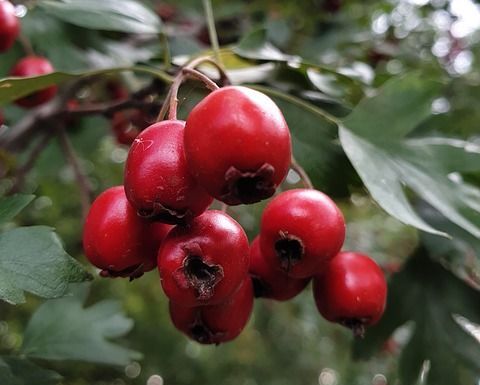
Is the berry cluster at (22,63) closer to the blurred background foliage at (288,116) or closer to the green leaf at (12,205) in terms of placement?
the blurred background foliage at (288,116)

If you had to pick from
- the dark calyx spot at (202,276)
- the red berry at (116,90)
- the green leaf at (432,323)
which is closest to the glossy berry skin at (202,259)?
the dark calyx spot at (202,276)

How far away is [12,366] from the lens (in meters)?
0.96

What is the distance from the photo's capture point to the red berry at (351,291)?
0.86m

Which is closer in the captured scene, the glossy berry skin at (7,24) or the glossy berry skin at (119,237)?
the glossy berry skin at (119,237)

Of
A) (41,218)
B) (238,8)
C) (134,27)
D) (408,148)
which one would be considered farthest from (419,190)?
(41,218)

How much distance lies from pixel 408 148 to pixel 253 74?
0.94ft

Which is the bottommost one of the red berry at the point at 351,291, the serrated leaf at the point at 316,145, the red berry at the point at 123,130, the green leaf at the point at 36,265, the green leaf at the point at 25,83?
the red berry at the point at 123,130

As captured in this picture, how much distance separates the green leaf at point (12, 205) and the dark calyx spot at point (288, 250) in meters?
0.32

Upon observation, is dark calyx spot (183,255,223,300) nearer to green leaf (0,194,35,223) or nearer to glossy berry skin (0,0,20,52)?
green leaf (0,194,35,223)

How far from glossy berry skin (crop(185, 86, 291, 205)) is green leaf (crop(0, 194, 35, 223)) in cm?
30

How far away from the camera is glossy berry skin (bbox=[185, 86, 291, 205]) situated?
61 centimetres

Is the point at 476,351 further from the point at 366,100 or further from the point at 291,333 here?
the point at 291,333

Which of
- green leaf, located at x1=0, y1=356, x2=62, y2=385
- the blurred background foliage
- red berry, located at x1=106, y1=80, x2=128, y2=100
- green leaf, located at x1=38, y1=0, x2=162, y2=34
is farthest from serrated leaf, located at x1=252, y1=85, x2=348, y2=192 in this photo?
red berry, located at x1=106, y1=80, x2=128, y2=100

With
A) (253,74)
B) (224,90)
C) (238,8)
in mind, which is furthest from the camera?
(238,8)
